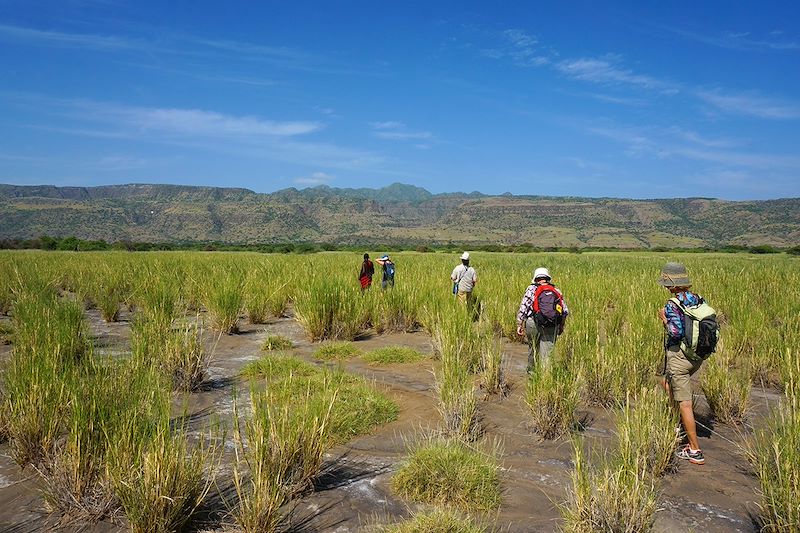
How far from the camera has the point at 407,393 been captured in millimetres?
6461

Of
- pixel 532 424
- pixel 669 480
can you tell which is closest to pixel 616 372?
pixel 532 424

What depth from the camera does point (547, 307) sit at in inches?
244

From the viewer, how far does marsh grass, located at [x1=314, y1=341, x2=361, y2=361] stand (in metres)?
8.23

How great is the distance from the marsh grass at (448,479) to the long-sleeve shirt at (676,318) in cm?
209

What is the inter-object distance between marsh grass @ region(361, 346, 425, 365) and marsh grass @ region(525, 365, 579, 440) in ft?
10.7

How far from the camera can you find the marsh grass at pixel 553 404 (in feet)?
16.3

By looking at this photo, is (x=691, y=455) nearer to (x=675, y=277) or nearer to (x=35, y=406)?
(x=675, y=277)

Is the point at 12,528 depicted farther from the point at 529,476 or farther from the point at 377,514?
the point at 529,476

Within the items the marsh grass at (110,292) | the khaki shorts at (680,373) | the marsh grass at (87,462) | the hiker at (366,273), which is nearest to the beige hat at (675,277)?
the khaki shorts at (680,373)

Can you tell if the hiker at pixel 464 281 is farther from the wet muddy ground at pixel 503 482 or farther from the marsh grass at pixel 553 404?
the marsh grass at pixel 553 404

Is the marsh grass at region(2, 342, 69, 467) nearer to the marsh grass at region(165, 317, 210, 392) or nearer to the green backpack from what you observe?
the marsh grass at region(165, 317, 210, 392)

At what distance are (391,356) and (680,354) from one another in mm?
4408

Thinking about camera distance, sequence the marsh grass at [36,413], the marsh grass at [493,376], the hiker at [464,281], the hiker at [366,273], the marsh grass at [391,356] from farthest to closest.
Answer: the hiker at [366,273], the hiker at [464,281], the marsh grass at [391,356], the marsh grass at [493,376], the marsh grass at [36,413]

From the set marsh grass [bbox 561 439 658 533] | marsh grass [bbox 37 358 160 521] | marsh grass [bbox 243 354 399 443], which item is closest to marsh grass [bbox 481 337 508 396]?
marsh grass [bbox 243 354 399 443]
